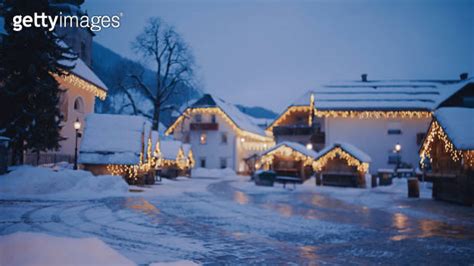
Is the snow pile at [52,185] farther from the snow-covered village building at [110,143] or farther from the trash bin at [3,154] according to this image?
the snow-covered village building at [110,143]

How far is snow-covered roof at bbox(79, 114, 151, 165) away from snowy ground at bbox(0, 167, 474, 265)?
7936 millimetres

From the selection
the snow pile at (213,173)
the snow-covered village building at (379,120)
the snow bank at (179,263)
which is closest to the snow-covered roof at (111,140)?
the snow bank at (179,263)

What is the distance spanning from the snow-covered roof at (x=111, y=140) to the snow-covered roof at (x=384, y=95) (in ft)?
66.2

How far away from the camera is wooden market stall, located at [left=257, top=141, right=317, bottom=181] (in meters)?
33.1

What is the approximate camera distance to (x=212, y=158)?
53.4 metres

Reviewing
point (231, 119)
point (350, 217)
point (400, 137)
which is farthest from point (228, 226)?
point (231, 119)

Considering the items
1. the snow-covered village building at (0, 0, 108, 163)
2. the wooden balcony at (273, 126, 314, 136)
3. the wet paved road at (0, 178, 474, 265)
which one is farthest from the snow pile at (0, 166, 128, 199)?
the wooden balcony at (273, 126, 314, 136)

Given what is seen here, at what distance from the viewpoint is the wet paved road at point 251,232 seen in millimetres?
7094

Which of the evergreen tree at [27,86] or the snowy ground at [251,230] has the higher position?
the evergreen tree at [27,86]

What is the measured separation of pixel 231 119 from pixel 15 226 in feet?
144

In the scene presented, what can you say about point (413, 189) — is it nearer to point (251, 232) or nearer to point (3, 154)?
point (251, 232)

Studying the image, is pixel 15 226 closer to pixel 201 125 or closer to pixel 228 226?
pixel 228 226

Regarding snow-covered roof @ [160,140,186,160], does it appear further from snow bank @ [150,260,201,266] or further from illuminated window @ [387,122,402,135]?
snow bank @ [150,260,201,266]

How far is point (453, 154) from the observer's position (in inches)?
707
